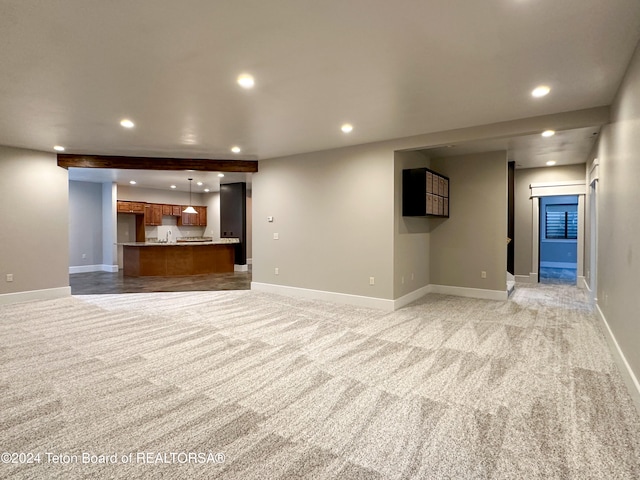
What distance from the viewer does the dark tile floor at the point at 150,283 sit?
6867mm

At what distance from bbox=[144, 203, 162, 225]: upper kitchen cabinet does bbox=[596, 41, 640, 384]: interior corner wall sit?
11311 millimetres

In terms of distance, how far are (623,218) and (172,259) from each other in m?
8.98

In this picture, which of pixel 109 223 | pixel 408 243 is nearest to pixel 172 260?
pixel 109 223

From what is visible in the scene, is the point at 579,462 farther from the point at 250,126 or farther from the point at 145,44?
the point at 250,126

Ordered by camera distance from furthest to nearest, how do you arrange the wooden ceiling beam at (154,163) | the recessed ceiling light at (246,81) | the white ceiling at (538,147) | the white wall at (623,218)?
the wooden ceiling beam at (154,163) < the white ceiling at (538,147) < the recessed ceiling light at (246,81) < the white wall at (623,218)

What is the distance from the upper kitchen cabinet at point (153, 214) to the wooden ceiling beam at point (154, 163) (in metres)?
4.82

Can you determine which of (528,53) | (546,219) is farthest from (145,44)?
(546,219)

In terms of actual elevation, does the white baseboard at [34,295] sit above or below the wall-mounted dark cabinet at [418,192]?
below

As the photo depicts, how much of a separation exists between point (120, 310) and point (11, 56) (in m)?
3.58

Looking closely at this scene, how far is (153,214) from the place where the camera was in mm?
10945

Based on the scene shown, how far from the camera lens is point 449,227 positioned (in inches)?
251

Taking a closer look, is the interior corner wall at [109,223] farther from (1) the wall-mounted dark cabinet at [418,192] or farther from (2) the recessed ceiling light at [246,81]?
→ (1) the wall-mounted dark cabinet at [418,192]

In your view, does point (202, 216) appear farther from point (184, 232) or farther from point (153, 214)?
point (153, 214)

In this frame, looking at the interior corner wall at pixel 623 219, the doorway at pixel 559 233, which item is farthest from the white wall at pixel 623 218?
the doorway at pixel 559 233
